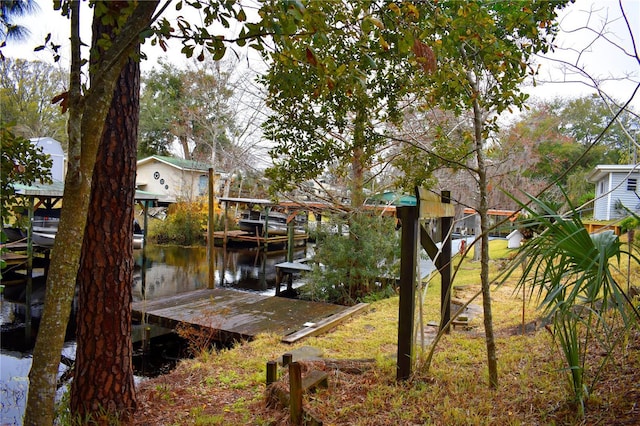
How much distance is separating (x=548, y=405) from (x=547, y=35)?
254cm

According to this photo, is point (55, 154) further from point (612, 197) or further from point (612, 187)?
point (612, 197)

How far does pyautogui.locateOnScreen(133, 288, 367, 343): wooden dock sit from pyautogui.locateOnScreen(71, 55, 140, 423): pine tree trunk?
244cm

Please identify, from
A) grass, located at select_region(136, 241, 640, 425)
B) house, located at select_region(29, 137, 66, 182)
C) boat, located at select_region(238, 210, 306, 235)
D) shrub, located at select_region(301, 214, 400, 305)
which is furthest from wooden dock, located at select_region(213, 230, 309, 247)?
grass, located at select_region(136, 241, 640, 425)

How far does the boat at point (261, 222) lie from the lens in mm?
21833

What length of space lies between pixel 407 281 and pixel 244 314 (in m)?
4.85

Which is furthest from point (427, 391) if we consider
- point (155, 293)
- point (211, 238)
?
point (155, 293)

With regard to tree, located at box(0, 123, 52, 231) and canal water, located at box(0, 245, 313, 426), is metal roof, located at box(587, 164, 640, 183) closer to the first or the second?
canal water, located at box(0, 245, 313, 426)

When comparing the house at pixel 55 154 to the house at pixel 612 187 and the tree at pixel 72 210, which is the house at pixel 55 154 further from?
the house at pixel 612 187

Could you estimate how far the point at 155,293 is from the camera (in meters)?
11.1

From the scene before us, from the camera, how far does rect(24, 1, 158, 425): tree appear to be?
6.04 ft

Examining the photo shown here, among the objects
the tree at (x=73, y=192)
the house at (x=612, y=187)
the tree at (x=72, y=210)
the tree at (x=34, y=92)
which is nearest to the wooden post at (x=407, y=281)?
the tree at (x=73, y=192)

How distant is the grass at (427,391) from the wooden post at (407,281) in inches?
4.9

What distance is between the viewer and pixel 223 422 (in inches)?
113

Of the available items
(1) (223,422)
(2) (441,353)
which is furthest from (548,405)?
(1) (223,422)
